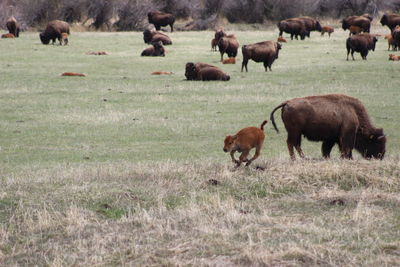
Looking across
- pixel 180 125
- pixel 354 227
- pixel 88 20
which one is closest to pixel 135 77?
pixel 180 125

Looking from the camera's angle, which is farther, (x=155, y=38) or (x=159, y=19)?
(x=159, y=19)

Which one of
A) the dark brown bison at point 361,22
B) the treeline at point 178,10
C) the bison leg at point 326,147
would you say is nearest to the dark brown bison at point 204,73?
the bison leg at point 326,147

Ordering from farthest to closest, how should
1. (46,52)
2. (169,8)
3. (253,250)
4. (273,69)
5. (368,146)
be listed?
(169,8)
(46,52)
(273,69)
(368,146)
(253,250)

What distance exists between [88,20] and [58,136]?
45514 millimetres

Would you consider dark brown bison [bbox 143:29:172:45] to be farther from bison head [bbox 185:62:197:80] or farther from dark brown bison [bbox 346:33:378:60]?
bison head [bbox 185:62:197:80]

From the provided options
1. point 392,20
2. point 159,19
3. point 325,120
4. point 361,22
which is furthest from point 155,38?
point 325,120

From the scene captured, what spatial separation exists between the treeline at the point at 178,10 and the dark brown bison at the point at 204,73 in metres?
32.0

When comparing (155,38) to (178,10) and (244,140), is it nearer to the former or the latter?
(178,10)

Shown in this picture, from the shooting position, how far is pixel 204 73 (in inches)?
946

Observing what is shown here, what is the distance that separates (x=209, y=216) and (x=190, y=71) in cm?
1735

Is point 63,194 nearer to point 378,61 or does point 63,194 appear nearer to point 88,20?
point 378,61

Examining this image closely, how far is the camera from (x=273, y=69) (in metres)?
27.5

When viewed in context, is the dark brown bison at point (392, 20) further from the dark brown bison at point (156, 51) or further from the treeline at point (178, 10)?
the dark brown bison at point (156, 51)

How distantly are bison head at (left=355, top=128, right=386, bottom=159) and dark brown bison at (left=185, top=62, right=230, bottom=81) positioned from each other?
42.5ft
